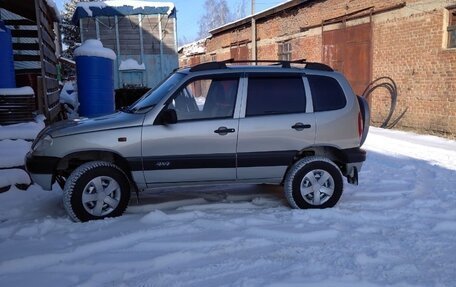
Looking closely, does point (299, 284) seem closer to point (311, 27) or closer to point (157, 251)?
point (157, 251)

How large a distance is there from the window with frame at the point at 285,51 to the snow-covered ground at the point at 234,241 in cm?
1411

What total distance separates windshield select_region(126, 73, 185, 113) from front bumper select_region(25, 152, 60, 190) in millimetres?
1088

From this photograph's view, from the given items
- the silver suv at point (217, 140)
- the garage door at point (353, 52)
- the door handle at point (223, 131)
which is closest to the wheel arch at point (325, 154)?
the silver suv at point (217, 140)

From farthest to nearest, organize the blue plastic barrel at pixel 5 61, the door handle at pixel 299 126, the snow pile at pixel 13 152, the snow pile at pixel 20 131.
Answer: the blue plastic barrel at pixel 5 61 → the snow pile at pixel 20 131 → the snow pile at pixel 13 152 → the door handle at pixel 299 126

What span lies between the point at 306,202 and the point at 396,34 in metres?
9.28

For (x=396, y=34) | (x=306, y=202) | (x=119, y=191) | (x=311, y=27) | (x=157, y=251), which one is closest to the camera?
(x=157, y=251)

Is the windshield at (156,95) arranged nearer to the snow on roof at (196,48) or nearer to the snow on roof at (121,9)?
the snow on roof at (121,9)

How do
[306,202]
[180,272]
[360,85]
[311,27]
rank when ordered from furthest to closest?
[311,27] < [360,85] < [306,202] < [180,272]

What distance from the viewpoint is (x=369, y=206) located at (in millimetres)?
5152

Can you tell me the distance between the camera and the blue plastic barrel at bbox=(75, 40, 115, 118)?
377 inches

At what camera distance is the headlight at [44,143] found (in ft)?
14.8

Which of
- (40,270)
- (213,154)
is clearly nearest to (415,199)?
(213,154)

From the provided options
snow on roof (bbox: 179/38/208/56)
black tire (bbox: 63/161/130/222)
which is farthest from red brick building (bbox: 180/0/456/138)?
snow on roof (bbox: 179/38/208/56)

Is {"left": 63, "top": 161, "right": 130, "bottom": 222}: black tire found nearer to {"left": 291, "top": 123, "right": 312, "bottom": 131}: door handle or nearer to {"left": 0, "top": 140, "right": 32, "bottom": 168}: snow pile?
{"left": 0, "top": 140, "right": 32, "bottom": 168}: snow pile
